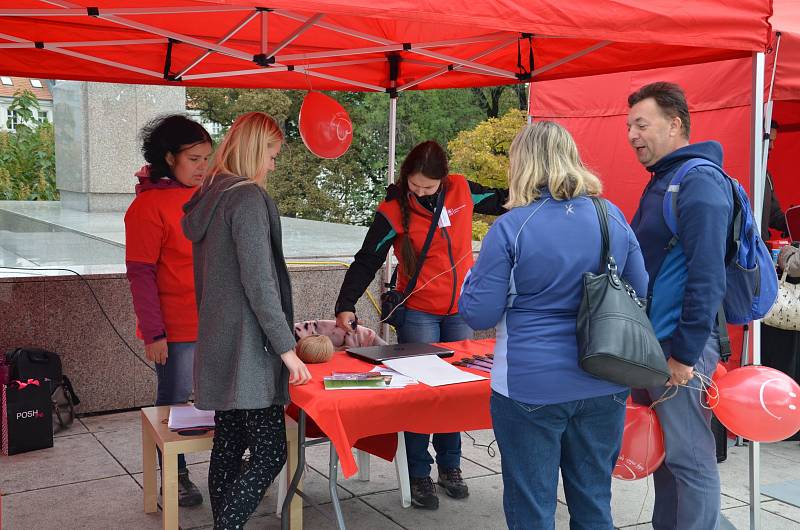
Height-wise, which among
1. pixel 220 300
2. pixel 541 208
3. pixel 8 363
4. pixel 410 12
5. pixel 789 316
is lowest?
pixel 8 363

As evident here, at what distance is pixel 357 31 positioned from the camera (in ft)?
13.7

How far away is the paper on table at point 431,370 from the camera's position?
2.90 meters

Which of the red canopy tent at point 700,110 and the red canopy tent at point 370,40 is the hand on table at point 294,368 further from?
the red canopy tent at point 700,110

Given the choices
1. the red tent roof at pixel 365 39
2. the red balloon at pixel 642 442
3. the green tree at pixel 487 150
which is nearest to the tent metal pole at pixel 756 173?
the red tent roof at pixel 365 39

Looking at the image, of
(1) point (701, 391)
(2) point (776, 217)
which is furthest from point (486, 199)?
(2) point (776, 217)

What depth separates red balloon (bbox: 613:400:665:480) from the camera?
2.62 metres

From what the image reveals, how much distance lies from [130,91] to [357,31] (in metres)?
5.40

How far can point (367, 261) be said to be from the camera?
3.62 meters

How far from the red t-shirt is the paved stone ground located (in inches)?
33.5

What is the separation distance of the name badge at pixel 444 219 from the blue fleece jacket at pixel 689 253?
1.11 m

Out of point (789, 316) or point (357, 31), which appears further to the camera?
point (789, 316)

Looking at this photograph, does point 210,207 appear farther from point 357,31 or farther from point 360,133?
point 360,133

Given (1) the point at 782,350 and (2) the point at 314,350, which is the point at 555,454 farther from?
(1) the point at 782,350

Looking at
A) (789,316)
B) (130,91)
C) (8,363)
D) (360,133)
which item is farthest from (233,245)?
(360,133)
